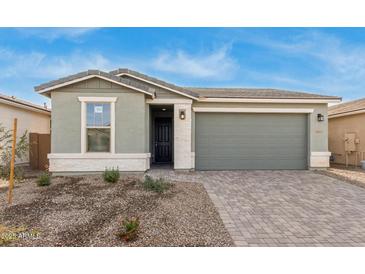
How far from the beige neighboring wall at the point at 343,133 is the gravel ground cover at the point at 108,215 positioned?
392 inches

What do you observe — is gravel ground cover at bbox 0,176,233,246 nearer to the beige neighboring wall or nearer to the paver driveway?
the paver driveway

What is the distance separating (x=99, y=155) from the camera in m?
7.48

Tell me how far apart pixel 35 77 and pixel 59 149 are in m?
7.93

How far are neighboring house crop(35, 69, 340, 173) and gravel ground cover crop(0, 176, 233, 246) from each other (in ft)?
5.82

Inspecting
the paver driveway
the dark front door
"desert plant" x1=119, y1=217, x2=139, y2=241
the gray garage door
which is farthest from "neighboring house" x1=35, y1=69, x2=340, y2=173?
"desert plant" x1=119, y1=217, x2=139, y2=241

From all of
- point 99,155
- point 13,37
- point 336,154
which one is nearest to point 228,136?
point 99,155

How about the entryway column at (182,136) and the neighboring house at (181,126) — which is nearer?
the neighboring house at (181,126)

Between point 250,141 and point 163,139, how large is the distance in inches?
177

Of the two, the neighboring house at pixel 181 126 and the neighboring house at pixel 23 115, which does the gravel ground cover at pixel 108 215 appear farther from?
the neighboring house at pixel 23 115

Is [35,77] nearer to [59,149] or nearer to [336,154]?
[59,149]

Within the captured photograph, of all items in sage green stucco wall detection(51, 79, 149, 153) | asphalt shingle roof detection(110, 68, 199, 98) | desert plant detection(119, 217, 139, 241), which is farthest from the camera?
asphalt shingle roof detection(110, 68, 199, 98)

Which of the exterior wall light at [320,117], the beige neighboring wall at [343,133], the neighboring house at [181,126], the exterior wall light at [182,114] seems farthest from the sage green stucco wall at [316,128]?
the exterior wall light at [182,114]

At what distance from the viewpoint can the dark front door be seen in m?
11.1

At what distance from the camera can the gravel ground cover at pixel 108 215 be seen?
3.15 meters
